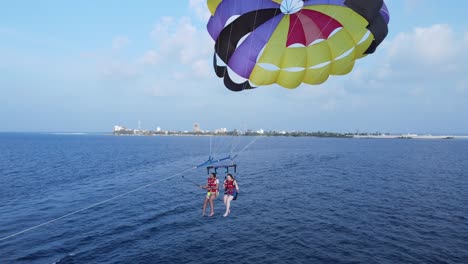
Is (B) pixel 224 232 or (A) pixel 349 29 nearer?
(A) pixel 349 29

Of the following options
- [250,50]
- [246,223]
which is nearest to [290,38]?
[250,50]

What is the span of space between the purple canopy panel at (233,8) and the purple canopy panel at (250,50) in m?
1.07

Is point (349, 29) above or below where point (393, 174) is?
above

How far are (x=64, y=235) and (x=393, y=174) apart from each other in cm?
4398

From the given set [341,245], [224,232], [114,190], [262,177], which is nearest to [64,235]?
[224,232]

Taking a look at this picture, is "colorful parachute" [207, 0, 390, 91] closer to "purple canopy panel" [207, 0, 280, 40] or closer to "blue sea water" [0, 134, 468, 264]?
"purple canopy panel" [207, 0, 280, 40]

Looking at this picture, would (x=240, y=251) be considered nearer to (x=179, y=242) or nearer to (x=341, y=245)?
(x=179, y=242)

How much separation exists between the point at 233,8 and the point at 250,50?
2.37 meters

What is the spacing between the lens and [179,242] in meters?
18.6

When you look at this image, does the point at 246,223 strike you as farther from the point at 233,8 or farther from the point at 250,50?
the point at 233,8

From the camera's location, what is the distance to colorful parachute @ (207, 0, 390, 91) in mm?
13312

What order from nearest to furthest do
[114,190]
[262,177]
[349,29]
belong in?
[349,29], [114,190], [262,177]

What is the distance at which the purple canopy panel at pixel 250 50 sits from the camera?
568 inches

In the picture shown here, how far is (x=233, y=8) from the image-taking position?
13.2 meters
